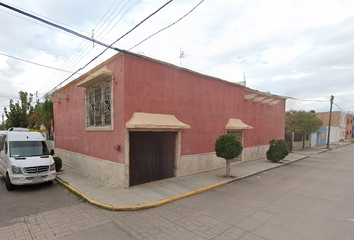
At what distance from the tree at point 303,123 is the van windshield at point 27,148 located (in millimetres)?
24301

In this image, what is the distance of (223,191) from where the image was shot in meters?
7.47

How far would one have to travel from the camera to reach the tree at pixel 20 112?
2217 cm

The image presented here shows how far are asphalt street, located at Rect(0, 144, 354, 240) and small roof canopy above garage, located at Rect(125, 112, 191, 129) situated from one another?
112 inches

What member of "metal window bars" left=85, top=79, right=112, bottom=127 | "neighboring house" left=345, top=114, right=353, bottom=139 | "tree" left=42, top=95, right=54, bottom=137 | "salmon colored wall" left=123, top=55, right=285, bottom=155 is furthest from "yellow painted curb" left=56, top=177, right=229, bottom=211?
"neighboring house" left=345, top=114, right=353, bottom=139

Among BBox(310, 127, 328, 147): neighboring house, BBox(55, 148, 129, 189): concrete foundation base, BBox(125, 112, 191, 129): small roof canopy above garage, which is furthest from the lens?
BBox(310, 127, 328, 147): neighboring house

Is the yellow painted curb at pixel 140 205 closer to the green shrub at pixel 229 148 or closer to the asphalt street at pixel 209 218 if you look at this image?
the asphalt street at pixel 209 218

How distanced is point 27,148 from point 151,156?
533 cm

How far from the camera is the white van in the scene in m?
6.96

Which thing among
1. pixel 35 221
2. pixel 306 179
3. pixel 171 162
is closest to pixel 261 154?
pixel 306 179

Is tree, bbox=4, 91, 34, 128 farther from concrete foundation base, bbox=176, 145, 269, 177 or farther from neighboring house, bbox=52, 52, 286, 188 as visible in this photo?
concrete foundation base, bbox=176, 145, 269, 177

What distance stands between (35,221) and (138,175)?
3625 mm

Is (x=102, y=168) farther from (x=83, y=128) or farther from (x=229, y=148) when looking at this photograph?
(x=229, y=148)

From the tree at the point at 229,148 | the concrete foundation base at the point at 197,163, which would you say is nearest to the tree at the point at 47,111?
the concrete foundation base at the point at 197,163

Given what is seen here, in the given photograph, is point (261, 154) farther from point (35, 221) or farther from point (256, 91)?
point (35, 221)
